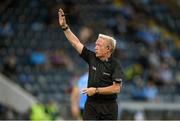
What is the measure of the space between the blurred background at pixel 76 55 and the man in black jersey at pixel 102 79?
6.65m

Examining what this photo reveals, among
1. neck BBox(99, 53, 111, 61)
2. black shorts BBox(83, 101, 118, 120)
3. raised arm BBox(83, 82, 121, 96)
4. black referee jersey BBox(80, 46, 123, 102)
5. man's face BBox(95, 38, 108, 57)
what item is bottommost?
black shorts BBox(83, 101, 118, 120)

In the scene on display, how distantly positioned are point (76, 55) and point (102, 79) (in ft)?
37.9

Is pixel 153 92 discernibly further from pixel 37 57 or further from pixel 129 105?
pixel 37 57

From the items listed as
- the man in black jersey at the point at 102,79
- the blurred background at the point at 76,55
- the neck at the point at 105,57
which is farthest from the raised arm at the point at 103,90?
the blurred background at the point at 76,55

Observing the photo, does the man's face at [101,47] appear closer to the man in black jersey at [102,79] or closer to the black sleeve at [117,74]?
the man in black jersey at [102,79]

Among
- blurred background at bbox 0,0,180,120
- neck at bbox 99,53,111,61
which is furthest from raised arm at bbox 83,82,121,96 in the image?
blurred background at bbox 0,0,180,120

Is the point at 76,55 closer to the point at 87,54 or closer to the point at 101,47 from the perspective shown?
the point at 87,54

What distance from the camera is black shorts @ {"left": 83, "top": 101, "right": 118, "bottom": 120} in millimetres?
8258

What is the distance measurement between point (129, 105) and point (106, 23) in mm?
4898

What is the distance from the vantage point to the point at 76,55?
1973 centimetres

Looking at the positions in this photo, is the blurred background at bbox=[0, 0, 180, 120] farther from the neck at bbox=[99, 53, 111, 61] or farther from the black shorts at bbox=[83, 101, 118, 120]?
the neck at bbox=[99, 53, 111, 61]

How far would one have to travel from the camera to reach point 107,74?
26.9 feet

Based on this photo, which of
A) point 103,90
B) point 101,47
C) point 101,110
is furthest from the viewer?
point 101,110

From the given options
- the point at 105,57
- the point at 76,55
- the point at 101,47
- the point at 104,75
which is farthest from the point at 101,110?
the point at 76,55
